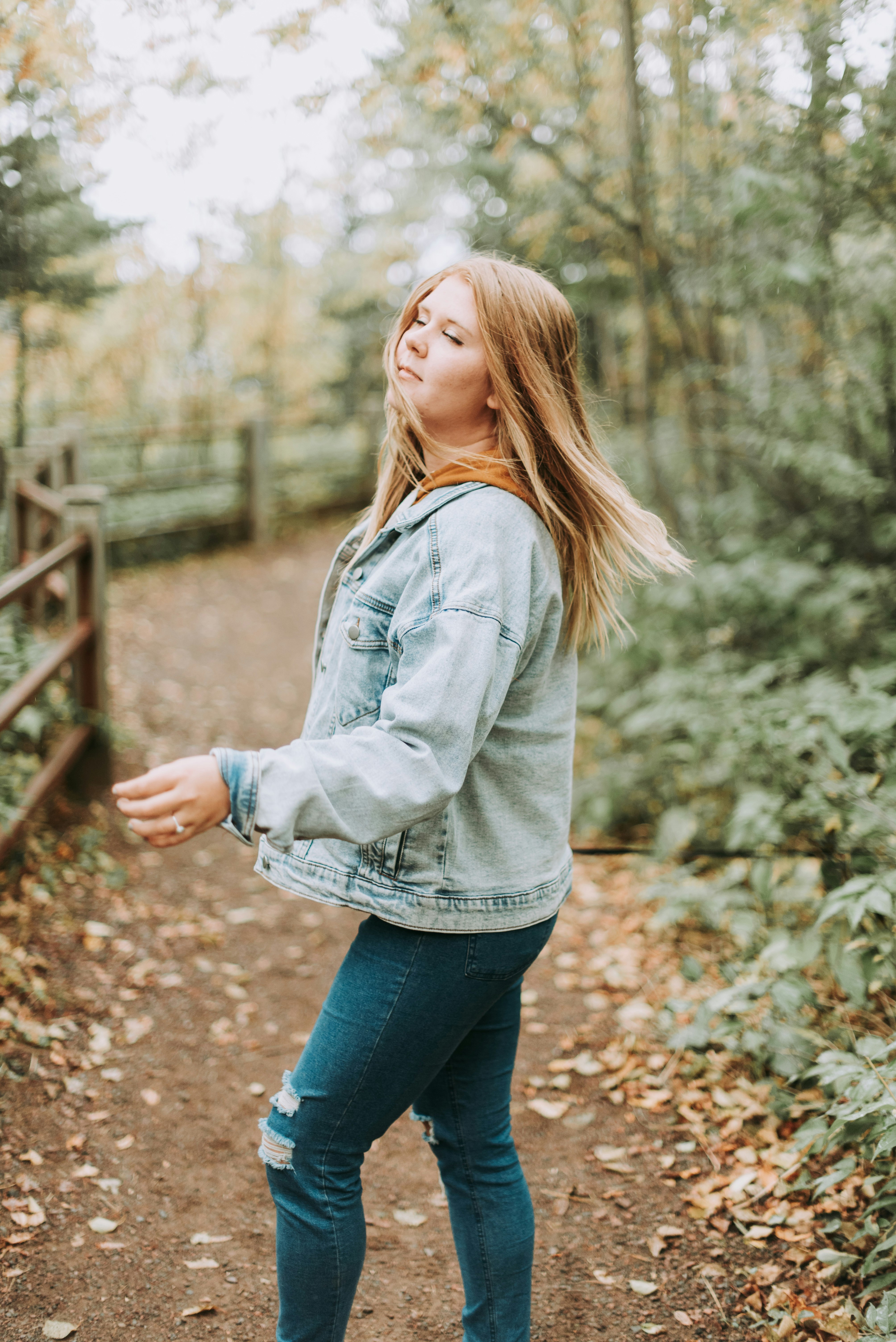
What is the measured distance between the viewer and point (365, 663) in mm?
1490

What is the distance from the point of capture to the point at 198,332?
32.4ft

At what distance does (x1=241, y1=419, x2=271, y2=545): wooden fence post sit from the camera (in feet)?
35.7

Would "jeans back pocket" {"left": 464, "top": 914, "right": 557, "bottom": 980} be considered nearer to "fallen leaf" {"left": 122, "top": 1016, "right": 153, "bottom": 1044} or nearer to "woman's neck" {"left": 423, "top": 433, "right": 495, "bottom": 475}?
"woman's neck" {"left": 423, "top": 433, "right": 495, "bottom": 475}

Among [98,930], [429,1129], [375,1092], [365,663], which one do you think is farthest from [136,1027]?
[365,663]

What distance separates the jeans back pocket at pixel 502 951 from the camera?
1.48 m

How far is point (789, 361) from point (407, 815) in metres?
4.95

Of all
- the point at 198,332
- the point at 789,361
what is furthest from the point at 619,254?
the point at 198,332

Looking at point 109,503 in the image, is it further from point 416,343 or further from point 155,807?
point 155,807

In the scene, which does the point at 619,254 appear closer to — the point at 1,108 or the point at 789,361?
the point at 789,361

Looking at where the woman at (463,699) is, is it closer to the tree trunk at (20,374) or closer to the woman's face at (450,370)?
the woman's face at (450,370)

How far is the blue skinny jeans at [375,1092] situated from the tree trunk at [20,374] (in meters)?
3.58

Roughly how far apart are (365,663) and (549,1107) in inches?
81.8

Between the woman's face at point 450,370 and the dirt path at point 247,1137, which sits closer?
the woman's face at point 450,370

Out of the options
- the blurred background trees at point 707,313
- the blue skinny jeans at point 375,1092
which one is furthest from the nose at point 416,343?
the blurred background trees at point 707,313
